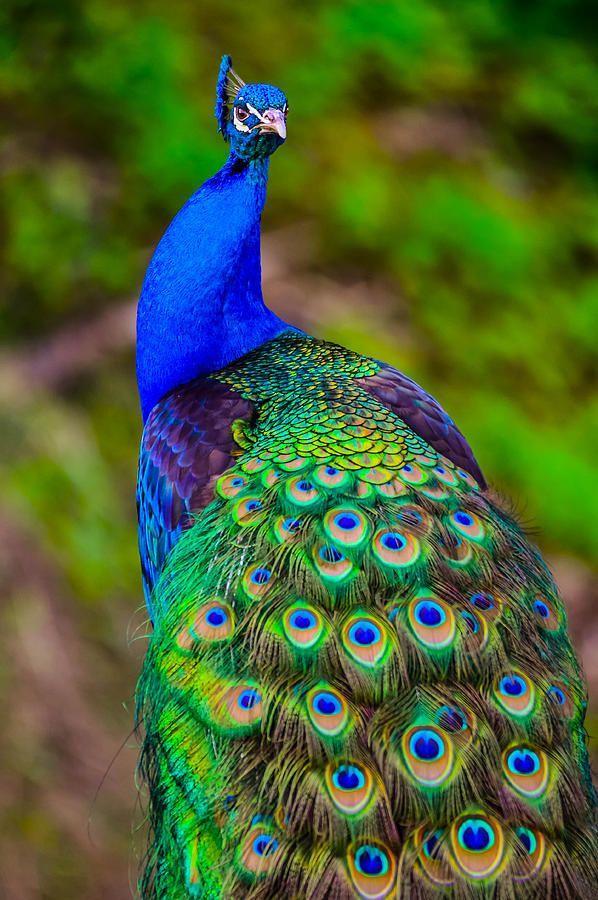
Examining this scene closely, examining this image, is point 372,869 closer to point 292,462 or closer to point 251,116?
point 292,462

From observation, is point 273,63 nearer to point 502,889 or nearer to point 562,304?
point 562,304

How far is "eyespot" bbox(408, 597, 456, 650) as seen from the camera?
5.70 ft

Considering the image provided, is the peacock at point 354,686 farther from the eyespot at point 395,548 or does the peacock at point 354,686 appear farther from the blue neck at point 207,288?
the blue neck at point 207,288

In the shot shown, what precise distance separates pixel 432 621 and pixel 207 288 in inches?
51.4

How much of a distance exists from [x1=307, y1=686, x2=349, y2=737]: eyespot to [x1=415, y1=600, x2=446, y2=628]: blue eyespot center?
197mm

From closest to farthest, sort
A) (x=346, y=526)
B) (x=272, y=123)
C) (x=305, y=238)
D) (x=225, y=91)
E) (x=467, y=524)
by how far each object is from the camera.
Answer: (x=346, y=526) < (x=467, y=524) < (x=272, y=123) < (x=225, y=91) < (x=305, y=238)

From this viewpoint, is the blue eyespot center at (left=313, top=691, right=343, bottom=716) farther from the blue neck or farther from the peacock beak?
the peacock beak

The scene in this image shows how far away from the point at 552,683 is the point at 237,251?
1.48 metres

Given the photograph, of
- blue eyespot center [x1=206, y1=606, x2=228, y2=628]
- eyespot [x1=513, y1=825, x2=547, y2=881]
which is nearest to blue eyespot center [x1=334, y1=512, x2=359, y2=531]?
blue eyespot center [x1=206, y1=606, x2=228, y2=628]

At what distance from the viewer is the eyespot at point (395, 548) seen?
1.83m

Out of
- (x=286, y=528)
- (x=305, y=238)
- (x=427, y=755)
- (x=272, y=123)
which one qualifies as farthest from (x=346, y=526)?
(x=305, y=238)

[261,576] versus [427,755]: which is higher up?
[261,576]

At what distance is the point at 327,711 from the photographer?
1674 mm

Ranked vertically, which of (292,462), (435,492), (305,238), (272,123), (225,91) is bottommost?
(435,492)
